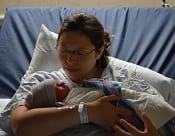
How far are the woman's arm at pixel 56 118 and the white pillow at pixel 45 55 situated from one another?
1.58ft

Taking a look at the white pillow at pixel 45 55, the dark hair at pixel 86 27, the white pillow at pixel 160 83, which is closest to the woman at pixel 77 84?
the dark hair at pixel 86 27

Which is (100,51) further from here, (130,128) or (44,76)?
(130,128)

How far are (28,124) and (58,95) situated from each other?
16 centimetres

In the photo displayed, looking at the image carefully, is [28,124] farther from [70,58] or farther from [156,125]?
[156,125]

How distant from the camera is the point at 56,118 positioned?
103cm

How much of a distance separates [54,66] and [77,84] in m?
0.32

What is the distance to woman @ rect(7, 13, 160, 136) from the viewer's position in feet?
3.38

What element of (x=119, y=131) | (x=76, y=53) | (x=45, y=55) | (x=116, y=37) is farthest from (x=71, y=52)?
(x=116, y=37)

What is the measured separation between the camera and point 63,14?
196cm

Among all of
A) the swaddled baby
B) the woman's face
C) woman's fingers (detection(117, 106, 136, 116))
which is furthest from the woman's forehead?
woman's fingers (detection(117, 106, 136, 116))

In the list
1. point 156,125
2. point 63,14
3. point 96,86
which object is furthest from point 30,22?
point 156,125

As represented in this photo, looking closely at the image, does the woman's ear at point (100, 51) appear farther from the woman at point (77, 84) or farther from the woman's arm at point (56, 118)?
the woman's arm at point (56, 118)

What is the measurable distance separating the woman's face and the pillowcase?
0.88ft

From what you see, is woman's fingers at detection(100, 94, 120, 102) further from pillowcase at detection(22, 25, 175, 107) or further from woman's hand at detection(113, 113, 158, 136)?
pillowcase at detection(22, 25, 175, 107)
